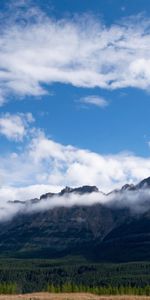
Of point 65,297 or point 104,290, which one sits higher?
point 104,290

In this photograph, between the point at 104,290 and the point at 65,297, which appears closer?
the point at 65,297

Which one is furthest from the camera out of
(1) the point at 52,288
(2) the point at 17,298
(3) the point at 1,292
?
(1) the point at 52,288

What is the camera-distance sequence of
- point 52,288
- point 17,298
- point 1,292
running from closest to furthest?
point 17,298, point 1,292, point 52,288

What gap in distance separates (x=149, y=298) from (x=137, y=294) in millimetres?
7019

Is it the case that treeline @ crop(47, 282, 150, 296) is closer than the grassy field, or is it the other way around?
the grassy field

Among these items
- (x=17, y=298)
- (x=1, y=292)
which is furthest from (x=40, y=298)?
(x=1, y=292)

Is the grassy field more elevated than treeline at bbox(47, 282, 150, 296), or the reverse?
treeline at bbox(47, 282, 150, 296)

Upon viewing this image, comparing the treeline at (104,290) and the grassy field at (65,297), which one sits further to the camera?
the treeline at (104,290)

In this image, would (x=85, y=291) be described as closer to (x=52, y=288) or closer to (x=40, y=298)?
(x=52, y=288)

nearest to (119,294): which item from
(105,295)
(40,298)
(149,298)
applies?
(105,295)

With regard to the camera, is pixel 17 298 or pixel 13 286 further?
pixel 13 286

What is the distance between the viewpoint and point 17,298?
75750 millimetres

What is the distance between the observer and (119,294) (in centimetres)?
8706

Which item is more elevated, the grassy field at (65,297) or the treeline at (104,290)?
the treeline at (104,290)
